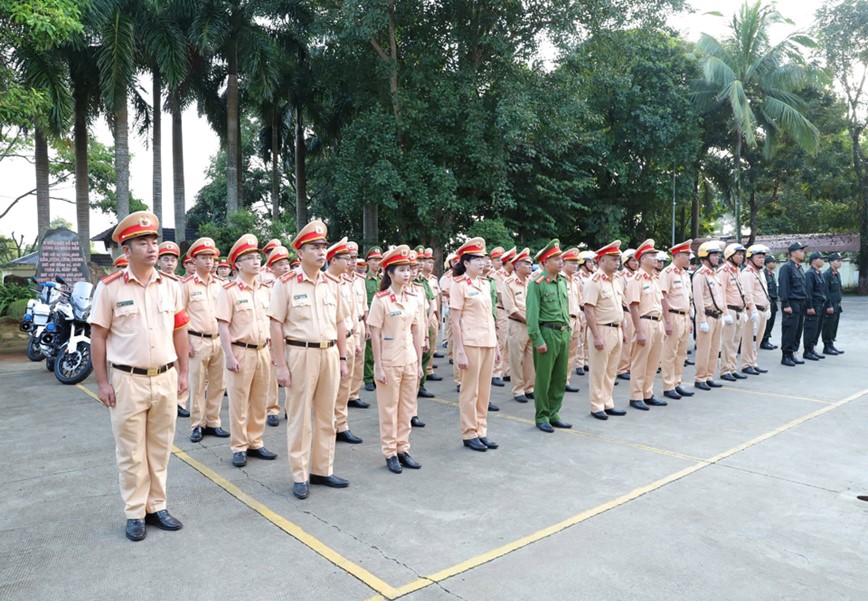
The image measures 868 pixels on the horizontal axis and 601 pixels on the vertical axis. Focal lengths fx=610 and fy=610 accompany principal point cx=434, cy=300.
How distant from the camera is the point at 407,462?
5.18 metres

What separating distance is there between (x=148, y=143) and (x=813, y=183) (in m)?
27.8

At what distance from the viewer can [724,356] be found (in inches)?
365

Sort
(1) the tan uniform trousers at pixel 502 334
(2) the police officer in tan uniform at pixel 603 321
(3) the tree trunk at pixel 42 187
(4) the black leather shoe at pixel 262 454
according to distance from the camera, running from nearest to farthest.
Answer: (4) the black leather shoe at pixel 262 454 < (2) the police officer in tan uniform at pixel 603 321 < (1) the tan uniform trousers at pixel 502 334 < (3) the tree trunk at pixel 42 187

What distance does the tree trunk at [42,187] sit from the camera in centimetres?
1778

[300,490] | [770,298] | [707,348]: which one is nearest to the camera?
[300,490]

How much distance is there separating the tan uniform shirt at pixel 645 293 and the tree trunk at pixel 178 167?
662 inches

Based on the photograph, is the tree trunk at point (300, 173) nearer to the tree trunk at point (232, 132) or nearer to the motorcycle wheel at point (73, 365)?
the tree trunk at point (232, 132)

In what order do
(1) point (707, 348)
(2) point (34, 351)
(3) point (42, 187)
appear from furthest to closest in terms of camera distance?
(3) point (42, 187) < (2) point (34, 351) < (1) point (707, 348)

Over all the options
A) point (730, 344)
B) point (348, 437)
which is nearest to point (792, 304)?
point (730, 344)

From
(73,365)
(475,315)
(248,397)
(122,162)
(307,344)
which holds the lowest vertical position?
(73,365)

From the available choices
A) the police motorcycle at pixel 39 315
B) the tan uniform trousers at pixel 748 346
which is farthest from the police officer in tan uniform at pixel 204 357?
the tan uniform trousers at pixel 748 346

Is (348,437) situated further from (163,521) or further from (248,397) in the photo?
(163,521)

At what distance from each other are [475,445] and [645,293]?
122 inches

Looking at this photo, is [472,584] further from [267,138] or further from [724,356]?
[267,138]
